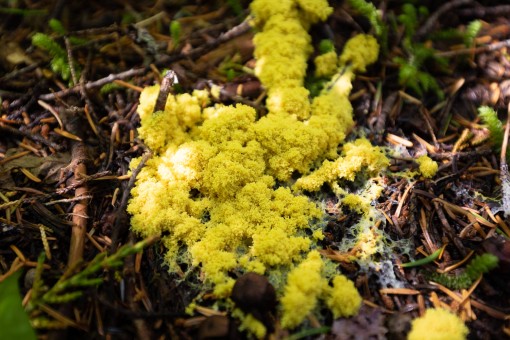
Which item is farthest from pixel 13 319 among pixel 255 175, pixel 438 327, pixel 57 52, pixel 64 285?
pixel 438 327

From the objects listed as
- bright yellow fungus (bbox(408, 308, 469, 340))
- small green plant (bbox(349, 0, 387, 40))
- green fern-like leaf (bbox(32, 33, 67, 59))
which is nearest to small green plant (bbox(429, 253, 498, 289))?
bright yellow fungus (bbox(408, 308, 469, 340))

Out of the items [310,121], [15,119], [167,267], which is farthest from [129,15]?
[167,267]

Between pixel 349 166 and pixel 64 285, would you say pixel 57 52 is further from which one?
pixel 349 166

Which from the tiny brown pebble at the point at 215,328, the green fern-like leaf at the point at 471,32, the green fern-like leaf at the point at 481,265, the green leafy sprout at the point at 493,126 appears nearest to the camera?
the tiny brown pebble at the point at 215,328

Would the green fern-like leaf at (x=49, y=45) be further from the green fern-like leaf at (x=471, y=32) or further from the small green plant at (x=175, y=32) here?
the green fern-like leaf at (x=471, y=32)

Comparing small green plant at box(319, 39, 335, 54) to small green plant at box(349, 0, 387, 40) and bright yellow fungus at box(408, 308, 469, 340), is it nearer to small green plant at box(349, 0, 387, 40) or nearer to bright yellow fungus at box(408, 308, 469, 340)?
small green plant at box(349, 0, 387, 40)

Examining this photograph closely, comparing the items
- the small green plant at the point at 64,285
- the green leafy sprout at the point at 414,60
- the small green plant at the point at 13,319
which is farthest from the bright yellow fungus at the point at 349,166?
the small green plant at the point at 13,319

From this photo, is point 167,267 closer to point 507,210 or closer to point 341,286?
point 341,286
